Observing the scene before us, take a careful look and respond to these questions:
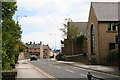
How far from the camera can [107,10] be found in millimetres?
45156

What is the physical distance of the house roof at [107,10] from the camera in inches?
1682

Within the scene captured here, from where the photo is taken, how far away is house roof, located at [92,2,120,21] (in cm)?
4272

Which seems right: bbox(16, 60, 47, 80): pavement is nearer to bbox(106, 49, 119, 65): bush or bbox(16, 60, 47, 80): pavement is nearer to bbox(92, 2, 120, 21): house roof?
bbox(106, 49, 119, 65): bush

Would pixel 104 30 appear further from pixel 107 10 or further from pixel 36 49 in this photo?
pixel 36 49

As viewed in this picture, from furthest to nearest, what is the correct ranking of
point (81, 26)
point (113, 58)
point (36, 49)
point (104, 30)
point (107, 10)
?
point (36, 49) → point (81, 26) → point (107, 10) → point (104, 30) → point (113, 58)

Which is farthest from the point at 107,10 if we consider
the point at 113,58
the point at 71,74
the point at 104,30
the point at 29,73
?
the point at 29,73

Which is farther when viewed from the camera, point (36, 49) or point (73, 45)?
point (36, 49)

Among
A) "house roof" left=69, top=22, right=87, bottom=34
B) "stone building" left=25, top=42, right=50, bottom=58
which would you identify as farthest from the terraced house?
"stone building" left=25, top=42, right=50, bottom=58

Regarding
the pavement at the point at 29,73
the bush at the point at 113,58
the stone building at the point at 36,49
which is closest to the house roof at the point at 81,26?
the bush at the point at 113,58

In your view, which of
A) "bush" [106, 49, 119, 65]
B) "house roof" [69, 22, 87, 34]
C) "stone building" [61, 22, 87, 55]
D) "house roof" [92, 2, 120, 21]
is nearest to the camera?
"bush" [106, 49, 119, 65]

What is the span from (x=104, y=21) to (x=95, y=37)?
353 centimetres

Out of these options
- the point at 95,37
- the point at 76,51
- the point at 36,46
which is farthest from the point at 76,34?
the point at 36,46

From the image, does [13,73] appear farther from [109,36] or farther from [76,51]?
[76,51]

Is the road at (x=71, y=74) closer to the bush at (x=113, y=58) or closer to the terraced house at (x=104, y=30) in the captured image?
the bush at (x=113, y=58)
